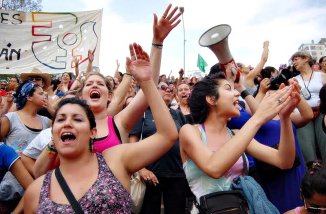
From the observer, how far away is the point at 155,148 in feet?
6.75

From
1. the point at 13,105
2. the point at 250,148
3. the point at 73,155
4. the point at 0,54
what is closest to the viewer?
the point at 73,155

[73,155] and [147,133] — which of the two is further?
[147,133]

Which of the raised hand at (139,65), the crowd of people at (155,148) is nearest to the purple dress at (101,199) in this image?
the crowd of people at (155,148)

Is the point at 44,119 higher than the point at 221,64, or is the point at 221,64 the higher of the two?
the point at 221,64

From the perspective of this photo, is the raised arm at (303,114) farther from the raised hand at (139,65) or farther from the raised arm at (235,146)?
the raised hand at (139,65)

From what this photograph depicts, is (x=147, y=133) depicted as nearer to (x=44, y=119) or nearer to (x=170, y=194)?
(x=170, y=194)

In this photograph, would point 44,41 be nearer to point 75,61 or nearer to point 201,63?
point 75,61

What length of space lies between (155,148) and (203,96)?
0.76 meters

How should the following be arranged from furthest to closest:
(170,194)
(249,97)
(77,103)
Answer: (170,194), (249,97), (77,103)

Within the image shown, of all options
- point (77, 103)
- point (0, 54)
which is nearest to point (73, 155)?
point (77, 103)

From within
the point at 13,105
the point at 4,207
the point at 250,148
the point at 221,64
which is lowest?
the point at 4,207

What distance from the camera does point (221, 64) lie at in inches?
150

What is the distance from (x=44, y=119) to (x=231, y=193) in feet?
8.75

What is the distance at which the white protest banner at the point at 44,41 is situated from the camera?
Answer: 6887 millimetres
